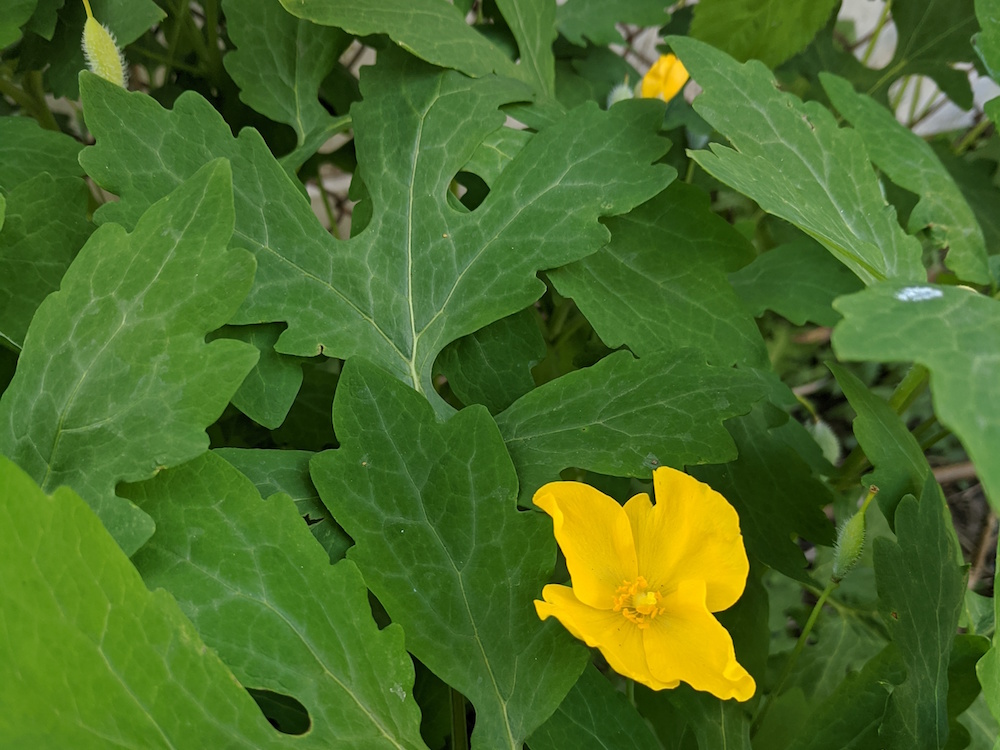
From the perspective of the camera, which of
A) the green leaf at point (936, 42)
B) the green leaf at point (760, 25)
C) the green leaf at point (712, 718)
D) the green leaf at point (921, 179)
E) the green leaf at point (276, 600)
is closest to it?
the green leaf at point (276, 600)

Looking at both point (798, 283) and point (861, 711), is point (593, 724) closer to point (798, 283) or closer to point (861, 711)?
point (861, 711)

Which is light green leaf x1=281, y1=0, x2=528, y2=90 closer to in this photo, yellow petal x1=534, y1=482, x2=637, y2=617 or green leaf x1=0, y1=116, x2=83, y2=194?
green leaf x1=0, y1=116, x2=83, y2=194

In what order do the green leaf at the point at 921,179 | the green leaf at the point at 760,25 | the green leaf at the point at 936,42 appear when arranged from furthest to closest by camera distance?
the green leaf at the point at 936,42, the green leaf at the point at 760,25, the green leaf at the point at 921,179

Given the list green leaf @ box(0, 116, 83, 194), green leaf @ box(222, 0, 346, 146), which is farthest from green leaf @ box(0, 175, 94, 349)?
green leaf @ box(222, 0, 346, 146)

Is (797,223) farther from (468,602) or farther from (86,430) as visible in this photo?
(86,430)

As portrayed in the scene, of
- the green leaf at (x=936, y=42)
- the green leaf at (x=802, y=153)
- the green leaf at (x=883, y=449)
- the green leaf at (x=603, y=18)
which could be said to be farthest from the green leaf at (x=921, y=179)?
the green leaf at (x=936, y=42)

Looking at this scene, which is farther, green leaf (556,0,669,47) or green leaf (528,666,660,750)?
green leaf (556,0,669,47)

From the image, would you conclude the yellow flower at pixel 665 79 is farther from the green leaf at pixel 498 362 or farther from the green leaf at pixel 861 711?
the green leaf at pixel 861 711
